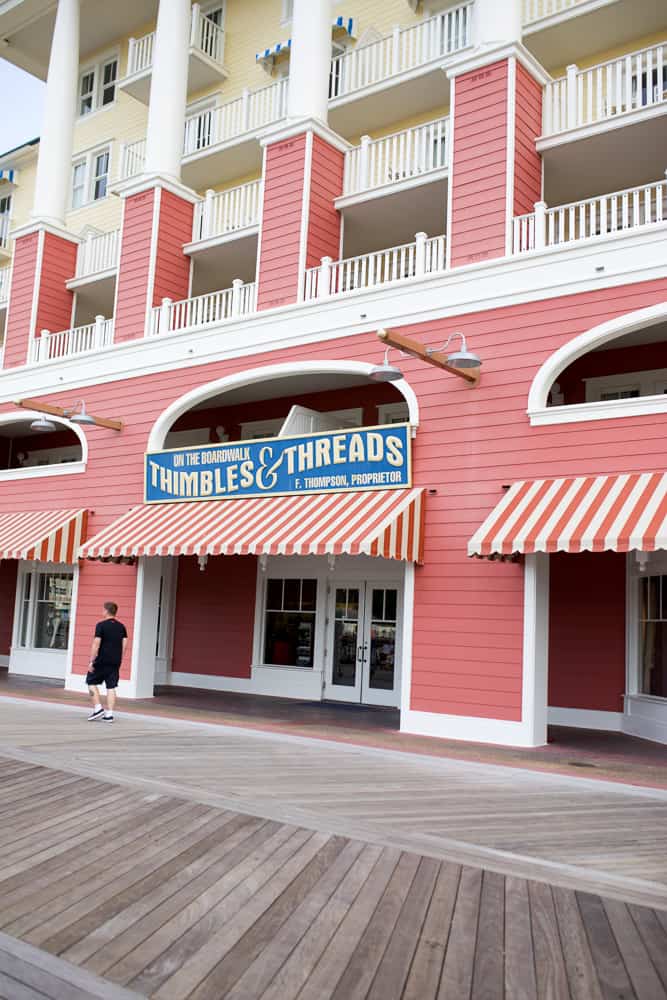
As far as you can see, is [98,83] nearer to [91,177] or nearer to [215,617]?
[91,177]

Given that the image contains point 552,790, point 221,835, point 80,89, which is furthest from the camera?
point 80,89

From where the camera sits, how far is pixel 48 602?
18.9 m

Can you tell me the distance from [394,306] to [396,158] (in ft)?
11.3

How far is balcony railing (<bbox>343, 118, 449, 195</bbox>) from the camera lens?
45.1 feet

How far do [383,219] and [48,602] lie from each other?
10953 mm

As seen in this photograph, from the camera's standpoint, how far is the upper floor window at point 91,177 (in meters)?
21.3

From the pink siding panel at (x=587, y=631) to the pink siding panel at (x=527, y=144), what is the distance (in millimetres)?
5331

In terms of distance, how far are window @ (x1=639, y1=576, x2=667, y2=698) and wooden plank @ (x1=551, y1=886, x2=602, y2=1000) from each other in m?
7.42

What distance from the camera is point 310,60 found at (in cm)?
1479

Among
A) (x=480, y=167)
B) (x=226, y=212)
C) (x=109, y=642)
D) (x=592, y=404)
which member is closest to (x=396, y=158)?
(x=480, y=167)

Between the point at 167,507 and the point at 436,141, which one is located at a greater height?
the point at 436,141

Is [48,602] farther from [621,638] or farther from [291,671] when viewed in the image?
[621,638]

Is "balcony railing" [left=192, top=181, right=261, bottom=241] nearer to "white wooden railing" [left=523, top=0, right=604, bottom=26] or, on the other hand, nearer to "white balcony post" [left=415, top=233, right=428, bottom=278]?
"white balcony post" [left=415, top=233, right=428, bottom=278]

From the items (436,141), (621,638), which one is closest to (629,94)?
(436,141)
